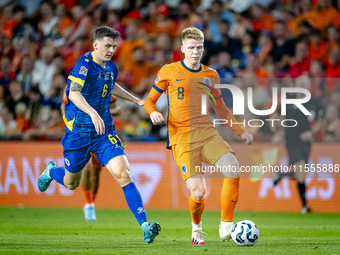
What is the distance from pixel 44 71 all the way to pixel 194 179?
860 cm

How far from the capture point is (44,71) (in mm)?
13172

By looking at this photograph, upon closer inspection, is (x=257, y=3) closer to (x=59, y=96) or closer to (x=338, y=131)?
→ (x=338, y=131)

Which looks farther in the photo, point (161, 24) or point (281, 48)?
point (161, 24)

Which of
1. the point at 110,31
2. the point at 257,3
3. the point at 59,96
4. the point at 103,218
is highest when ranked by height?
the point at 257,3

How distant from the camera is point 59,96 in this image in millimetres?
11961

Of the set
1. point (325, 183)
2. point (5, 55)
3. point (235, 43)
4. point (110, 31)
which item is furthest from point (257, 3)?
point (110, 31)

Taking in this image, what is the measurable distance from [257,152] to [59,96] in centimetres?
484

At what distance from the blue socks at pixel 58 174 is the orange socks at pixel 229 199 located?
2121mm

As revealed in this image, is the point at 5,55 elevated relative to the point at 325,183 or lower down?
elevated

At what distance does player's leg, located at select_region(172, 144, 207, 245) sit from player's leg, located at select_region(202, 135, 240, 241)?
157 mm

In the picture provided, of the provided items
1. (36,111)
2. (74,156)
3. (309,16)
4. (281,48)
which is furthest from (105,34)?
(309,16)

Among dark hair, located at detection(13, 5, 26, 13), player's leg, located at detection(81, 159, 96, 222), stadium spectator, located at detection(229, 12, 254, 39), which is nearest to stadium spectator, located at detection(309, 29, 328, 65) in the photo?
stadium spectator, located at detection(229, 12, 254, 39)

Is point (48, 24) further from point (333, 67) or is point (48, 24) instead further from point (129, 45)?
point (333, 67)

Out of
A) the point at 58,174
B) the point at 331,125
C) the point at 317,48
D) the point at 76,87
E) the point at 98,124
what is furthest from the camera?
the point at 317,48
